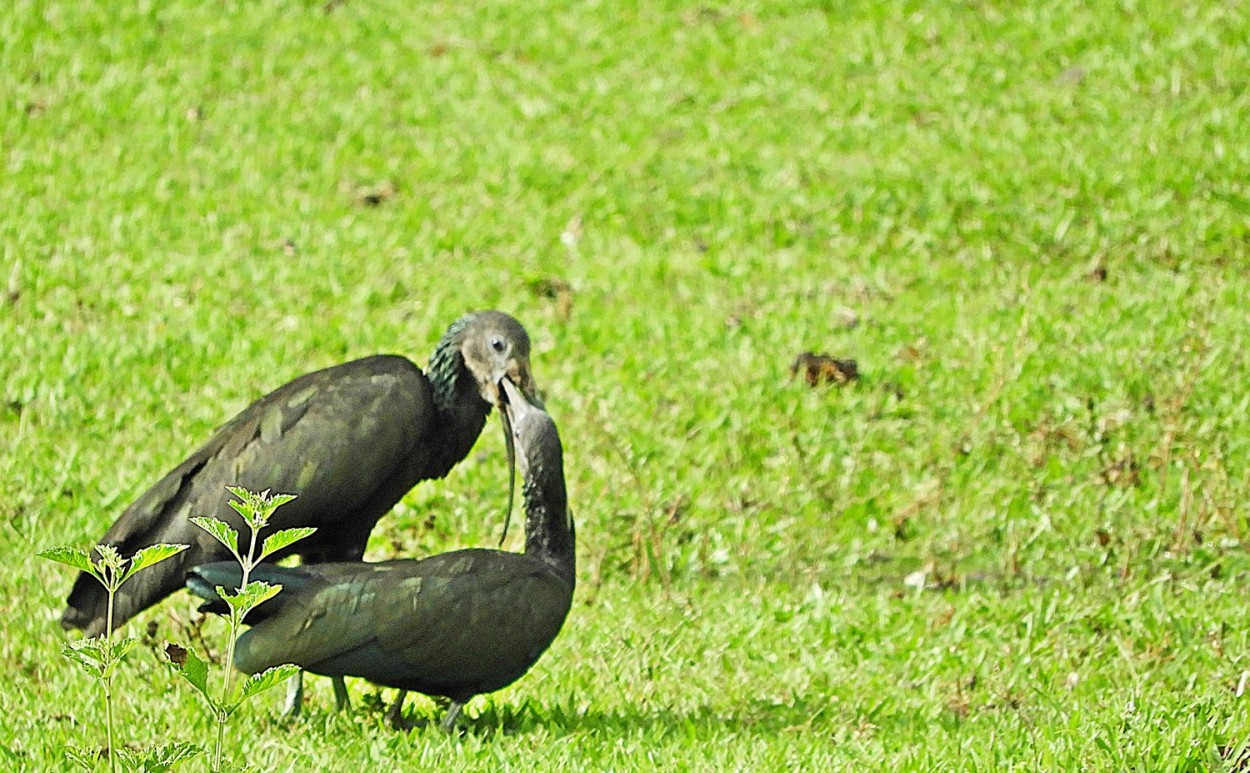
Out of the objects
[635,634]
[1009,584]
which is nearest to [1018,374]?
[1009,584]

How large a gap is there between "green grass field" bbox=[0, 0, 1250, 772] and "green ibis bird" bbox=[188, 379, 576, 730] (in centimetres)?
22

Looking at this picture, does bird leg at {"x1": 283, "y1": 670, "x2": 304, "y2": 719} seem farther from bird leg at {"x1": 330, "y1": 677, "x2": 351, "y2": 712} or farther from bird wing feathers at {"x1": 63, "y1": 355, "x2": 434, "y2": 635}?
bird wing feathers at {"x1": 63, "y1": 355, "x2": 434, "y2": 635}

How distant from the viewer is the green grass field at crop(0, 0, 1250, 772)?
541 cm

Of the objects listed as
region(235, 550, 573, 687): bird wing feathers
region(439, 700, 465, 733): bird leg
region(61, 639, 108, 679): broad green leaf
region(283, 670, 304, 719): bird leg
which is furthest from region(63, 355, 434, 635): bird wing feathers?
region(61, 639, 108, 679): broad green leaf

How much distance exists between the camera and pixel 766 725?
5078mm

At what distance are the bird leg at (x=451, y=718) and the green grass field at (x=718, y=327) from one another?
0.27 feet

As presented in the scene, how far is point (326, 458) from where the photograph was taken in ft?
17.8

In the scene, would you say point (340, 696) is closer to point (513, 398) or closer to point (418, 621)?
point (418, 621)

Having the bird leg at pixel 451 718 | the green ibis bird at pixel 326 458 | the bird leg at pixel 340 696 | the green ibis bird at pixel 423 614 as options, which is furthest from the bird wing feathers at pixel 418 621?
the green ibis bird at pixel 326 458

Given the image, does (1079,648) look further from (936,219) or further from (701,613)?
(936,219)

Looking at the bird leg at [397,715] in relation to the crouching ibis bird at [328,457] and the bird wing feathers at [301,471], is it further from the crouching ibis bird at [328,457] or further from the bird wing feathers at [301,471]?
the bird wing feathers at [301,471]

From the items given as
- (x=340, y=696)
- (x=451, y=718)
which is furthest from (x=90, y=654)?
(x=340, y=696)

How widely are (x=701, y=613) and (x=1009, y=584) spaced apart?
1.40 meters

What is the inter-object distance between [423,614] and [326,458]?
896 mm
